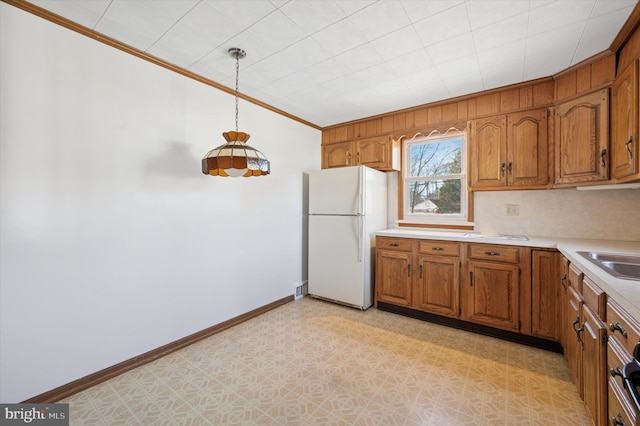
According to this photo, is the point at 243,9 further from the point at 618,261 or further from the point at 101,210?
→ the point at 618,261

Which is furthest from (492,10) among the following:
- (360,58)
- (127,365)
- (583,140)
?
(127,365)

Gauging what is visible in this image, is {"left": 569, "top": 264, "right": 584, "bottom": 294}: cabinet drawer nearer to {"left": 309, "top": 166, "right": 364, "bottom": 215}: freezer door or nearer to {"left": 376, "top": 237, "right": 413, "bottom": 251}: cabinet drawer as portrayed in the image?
{"left": 376, "top": 237, "right": 413, "bottom": 251}: cabinet drawer

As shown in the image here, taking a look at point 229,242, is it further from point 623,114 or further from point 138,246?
point 623,114

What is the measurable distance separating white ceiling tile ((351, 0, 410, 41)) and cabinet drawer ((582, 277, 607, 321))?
6.32ft

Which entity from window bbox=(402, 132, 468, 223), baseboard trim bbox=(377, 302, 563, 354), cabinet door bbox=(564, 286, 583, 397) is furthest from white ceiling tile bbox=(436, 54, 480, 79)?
baseboard trim bbox=(377, 302, 563, 354)

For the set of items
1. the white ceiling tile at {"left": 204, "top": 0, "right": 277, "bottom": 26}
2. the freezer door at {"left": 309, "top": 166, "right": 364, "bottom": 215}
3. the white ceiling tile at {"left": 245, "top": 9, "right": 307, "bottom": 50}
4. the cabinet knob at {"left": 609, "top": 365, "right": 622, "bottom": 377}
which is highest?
the white ceiling tile at {"left": 245, "top": 9, "right": 307, "bottom": 50}

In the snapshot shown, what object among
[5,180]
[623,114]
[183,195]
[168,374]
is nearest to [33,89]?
[5,180]

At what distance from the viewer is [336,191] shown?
3520mm

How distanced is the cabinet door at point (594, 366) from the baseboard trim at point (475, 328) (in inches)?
34.2

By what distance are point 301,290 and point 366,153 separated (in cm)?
210

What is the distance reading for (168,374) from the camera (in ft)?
6.91

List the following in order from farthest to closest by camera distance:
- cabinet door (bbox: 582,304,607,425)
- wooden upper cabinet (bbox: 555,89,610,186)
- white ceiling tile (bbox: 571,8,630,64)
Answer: wooden upper cabinet (bbox: 555,89,610,186)
white ceiling tile (bbox: 571,8,630,64)
cabinet door (bbox: 582,304,607,425)

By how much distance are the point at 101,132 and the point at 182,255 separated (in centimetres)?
115

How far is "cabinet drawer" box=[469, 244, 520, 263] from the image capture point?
254cm
